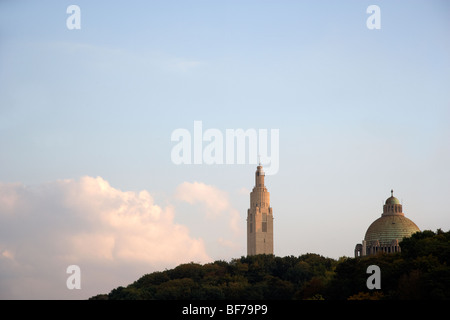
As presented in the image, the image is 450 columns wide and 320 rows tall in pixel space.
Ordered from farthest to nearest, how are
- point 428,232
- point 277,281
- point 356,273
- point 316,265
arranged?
point 316,265, point 277,281, point 428,232, point 356,273

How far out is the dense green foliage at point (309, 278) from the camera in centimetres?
11794

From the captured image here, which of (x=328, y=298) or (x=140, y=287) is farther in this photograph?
(x=140, y=287)

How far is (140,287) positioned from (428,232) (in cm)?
5234

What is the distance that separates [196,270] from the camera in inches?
6811

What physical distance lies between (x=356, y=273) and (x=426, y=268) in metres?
11.8

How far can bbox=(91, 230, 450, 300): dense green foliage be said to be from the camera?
118 m

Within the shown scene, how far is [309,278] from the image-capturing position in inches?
6506
